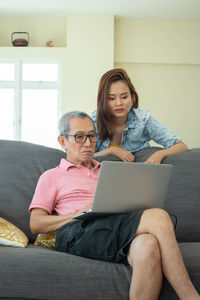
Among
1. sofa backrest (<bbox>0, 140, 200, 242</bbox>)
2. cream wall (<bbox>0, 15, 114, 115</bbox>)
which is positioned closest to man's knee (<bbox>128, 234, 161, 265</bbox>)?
sofa backrest (<bbox>0, 140, 200, 242</bbox>)

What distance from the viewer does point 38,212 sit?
1739 millimetres

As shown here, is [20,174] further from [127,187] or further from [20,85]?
[20,85]

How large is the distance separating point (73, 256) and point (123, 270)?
0.68 feet

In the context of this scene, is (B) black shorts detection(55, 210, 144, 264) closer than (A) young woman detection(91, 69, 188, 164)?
Yes

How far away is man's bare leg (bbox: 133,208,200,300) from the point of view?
1324 millimetres

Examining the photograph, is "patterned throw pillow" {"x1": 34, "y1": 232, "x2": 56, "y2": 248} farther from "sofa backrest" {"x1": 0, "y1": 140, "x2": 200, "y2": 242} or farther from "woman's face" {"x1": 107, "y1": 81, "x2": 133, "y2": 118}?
"woman's face" {"x1": 107, "y1": 81, "x2": 133, "y2": 118}

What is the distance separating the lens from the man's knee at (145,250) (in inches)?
53.2

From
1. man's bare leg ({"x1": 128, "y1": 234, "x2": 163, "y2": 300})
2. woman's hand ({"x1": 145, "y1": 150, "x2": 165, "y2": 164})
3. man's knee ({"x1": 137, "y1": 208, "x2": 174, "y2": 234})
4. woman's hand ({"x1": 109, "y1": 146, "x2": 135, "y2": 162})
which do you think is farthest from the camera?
woman's hand ({"x1": 109, "y1": 146, "x2": 135, "y2": 162})

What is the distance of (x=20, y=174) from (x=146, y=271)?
95 cm

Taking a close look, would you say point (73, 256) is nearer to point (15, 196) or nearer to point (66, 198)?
point (66, 198)

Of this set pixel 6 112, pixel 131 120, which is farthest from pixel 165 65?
pixel 131 120

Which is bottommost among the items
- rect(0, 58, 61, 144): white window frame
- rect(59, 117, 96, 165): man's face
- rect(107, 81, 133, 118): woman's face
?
rect(59, 117, 96, 165): man's face

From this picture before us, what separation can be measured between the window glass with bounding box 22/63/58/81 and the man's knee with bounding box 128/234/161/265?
5.72 meters

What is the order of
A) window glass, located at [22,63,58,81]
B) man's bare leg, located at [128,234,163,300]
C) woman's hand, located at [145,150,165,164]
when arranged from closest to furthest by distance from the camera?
man's bare leg, located at [128,234,163,300]
woman's hand, located at [145,150,165,164]
window glass, located at [22,63,58,81]
